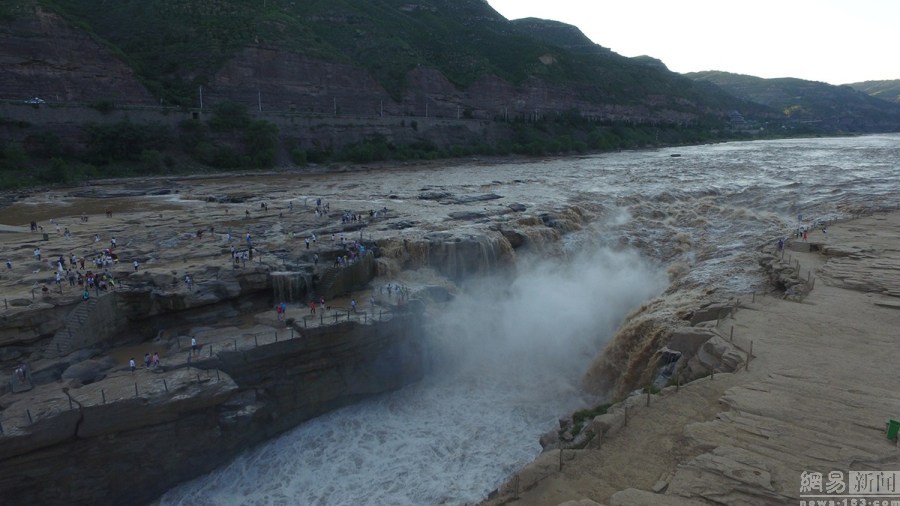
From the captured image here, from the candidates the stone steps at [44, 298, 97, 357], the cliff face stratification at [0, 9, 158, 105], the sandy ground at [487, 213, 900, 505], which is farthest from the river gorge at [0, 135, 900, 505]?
the cliff face stratification at [0, 9, 158, 105]

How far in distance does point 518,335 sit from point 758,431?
1268 centimetres

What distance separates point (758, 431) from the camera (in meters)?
10.5

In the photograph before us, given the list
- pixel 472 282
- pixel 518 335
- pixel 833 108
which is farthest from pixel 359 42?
pixel 833 108

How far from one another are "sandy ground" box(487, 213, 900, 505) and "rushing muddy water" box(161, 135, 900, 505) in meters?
4.53

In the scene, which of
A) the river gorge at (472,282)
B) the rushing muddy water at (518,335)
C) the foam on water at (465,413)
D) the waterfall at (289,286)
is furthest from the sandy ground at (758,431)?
the waterfall at (289,286)

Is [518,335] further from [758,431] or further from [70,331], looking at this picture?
[70,331]

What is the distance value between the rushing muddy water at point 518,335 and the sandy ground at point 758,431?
4525 mm

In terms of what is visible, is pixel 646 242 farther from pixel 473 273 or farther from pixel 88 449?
pixel 88 449

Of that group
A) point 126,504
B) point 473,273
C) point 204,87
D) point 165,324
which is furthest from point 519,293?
point 204,87

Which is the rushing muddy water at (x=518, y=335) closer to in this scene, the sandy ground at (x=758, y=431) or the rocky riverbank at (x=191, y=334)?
the rocky riverbank at (x=191, y=334)

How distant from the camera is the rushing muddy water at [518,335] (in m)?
15.2

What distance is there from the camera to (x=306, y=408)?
57.4 feet

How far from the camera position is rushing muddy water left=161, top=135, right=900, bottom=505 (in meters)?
15.2

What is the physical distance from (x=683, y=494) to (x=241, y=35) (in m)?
70.7
